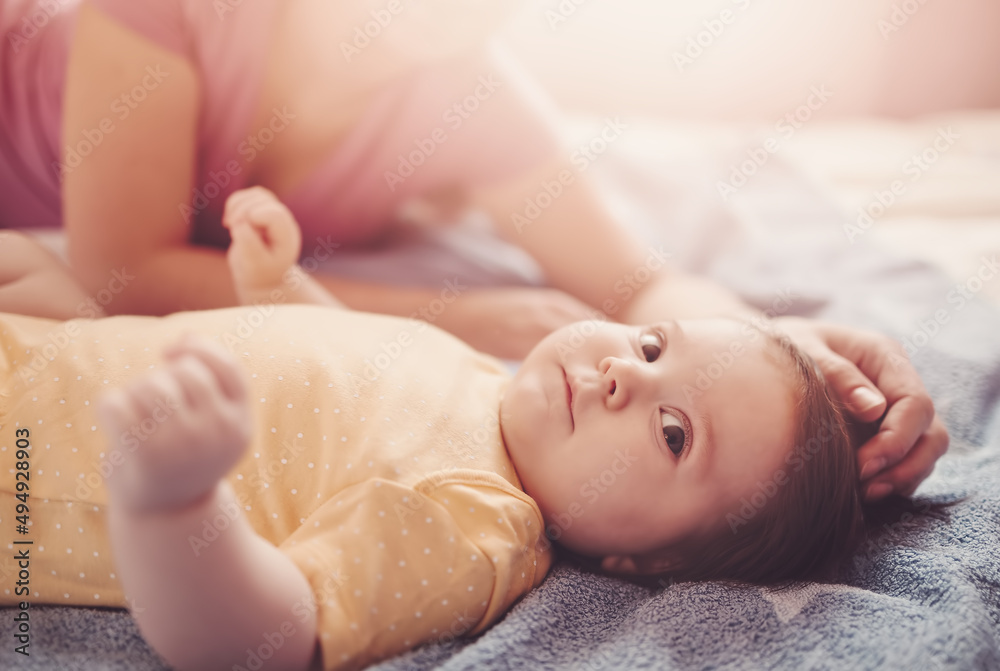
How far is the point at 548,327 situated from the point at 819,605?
1.67 feet

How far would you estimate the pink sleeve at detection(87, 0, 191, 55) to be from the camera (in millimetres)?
853

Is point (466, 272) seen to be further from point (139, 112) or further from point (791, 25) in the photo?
point (791, 25)

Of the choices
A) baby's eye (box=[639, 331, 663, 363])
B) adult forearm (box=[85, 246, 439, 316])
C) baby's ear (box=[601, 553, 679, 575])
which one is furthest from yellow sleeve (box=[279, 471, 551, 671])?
adult forearm (box=[85, 246, 439, 316])

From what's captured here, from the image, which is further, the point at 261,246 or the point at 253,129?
the point at 253,129

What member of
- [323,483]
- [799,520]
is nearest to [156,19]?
[323,483]

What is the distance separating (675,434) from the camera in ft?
2.35

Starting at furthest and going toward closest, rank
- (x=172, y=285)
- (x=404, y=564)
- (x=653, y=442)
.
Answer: (x=172, y=285) < (x=653, y=442) < (x=404, y=564)

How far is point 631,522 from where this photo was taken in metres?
0.71

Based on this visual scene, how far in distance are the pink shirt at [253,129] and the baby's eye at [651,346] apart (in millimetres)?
461

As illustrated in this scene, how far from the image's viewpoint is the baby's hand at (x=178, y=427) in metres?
0.45

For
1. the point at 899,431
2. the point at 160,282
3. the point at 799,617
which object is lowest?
the point at 160,282

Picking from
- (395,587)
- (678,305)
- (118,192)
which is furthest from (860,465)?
(118,192)

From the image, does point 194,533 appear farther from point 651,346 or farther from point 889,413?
point 889,413

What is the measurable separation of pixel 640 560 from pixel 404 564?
0.27 meters
